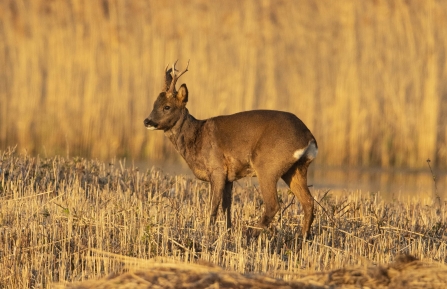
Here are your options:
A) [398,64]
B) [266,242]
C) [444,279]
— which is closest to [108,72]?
[398,64]

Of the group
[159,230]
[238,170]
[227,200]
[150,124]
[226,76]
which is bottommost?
[159,230]

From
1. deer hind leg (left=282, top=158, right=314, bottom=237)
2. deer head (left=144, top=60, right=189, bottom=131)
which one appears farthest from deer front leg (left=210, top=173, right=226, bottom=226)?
deer head (left=144, top=60, right=189, bottom=131)

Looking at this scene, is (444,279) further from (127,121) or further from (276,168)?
(127,121)

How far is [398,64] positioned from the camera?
18453 mm

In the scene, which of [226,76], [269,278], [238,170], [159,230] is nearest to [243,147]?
[238,170]

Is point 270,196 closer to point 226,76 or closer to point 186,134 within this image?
point 186,134

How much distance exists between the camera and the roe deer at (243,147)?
9656 mm

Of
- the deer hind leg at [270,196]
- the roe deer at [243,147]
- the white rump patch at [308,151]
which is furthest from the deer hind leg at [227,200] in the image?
the white rump patch at [308,151]

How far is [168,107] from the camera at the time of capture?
10.7 m

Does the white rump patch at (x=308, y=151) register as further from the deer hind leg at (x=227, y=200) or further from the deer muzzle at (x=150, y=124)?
the deer muzzle at (x=150, y=124)

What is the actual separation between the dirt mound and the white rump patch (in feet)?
11.6

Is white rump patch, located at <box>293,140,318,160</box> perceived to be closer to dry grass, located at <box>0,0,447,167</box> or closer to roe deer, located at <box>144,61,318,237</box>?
roe deer, located at <box>144,61,318,237</box>

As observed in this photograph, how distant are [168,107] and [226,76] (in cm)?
780

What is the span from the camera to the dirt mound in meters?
5.72
